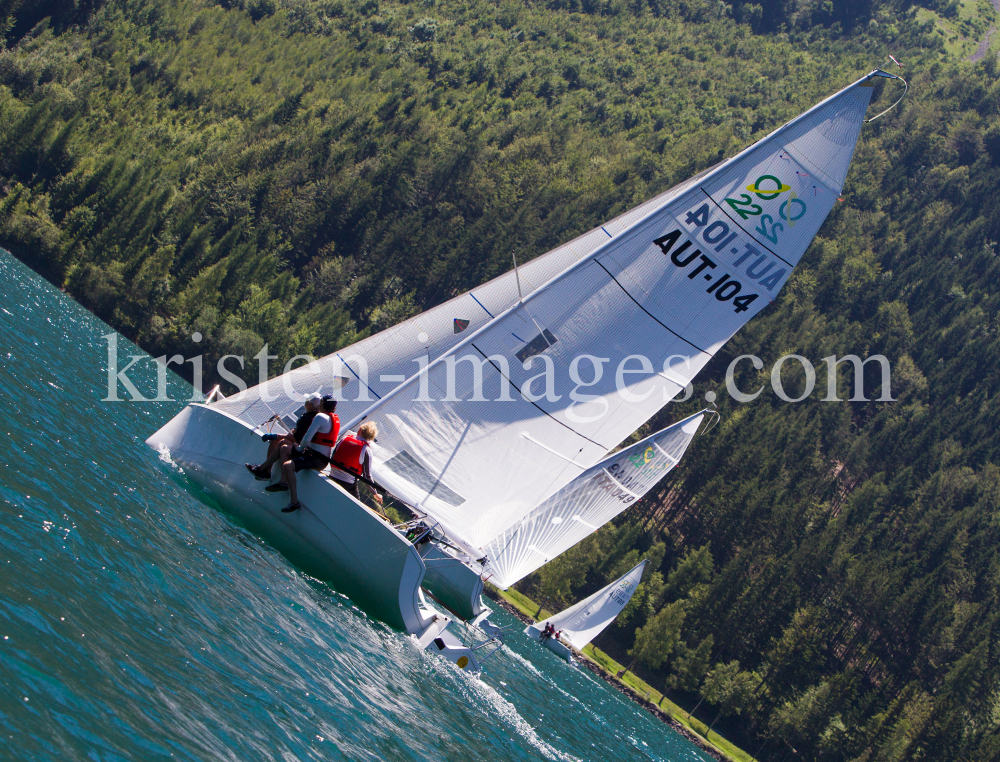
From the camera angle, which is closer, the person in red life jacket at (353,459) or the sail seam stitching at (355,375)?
the person in red life jacket at (353,459)

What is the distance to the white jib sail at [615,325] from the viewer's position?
17203 mm

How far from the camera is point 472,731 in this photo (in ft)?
56.3

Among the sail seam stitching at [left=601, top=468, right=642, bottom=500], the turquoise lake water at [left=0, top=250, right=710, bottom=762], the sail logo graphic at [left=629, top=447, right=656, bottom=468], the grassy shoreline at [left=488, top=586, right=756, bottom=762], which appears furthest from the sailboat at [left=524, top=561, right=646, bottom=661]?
the turquoise lake water at [left=0, top=250, right=710, bottom=762]

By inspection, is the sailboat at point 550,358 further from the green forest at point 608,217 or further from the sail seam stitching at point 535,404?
the green forest at point 608,217

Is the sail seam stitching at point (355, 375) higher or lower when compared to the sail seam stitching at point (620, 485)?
lower

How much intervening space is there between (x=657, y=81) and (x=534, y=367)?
170 m

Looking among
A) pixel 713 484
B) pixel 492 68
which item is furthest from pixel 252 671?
pixel 492 68

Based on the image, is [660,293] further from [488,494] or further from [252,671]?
[252,671]

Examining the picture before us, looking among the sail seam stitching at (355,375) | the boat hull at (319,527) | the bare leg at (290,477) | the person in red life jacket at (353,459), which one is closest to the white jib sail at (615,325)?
the person in red life jacket at (353,459)

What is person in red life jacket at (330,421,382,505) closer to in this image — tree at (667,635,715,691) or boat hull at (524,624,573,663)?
boat hull at (524,624,573,663)

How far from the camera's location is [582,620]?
148 ft

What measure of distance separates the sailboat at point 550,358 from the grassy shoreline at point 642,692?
123 feet

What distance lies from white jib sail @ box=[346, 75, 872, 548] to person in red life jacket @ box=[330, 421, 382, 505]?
52.1 inches

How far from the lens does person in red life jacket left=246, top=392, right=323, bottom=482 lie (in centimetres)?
1501
